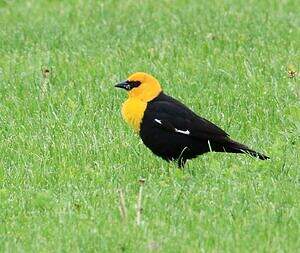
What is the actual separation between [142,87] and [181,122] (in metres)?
0.49

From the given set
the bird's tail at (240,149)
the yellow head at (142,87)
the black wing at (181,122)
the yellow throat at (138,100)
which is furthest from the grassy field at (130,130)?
the yellow head at (142,87)

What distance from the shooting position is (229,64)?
Result: 10703mm

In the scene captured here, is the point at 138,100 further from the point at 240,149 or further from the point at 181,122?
the point at 240,149

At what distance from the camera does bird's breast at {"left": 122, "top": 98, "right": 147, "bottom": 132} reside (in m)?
7.70

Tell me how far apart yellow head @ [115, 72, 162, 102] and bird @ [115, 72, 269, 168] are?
0.53 ft

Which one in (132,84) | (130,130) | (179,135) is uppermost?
(132,84)

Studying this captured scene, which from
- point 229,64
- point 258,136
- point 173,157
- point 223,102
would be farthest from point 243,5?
point 173,157

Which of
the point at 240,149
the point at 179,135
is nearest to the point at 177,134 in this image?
the point at 179,135

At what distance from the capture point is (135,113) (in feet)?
25.3

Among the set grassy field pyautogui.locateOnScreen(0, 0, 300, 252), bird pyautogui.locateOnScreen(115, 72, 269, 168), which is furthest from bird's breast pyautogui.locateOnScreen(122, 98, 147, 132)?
grassy field pyautogui.locateOnScreen(0, 0, 300, 252)

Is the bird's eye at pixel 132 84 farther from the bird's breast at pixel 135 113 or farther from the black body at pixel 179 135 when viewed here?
Result: the black body at pixel 179 135

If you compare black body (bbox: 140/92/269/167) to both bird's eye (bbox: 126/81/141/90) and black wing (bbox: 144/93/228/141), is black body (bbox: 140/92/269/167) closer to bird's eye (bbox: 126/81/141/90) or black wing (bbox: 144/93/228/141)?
black wing (bbox: 144/93/228/141)

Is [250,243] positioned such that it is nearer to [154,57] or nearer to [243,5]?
[154,57]

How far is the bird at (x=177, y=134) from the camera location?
7.58 m
